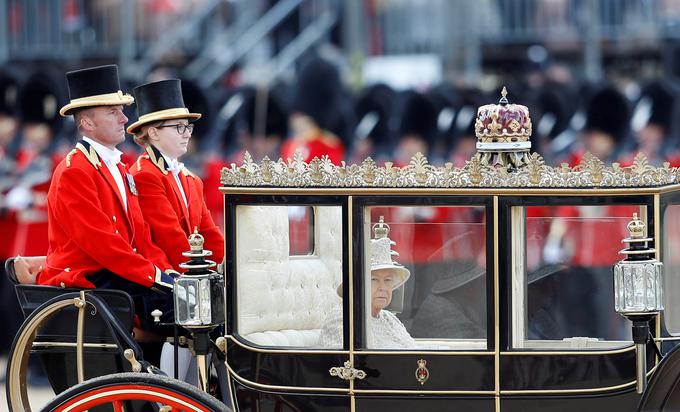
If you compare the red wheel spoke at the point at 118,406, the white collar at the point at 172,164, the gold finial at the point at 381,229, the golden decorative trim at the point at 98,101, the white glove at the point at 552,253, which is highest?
the golden decorative trim at the point at 98,101

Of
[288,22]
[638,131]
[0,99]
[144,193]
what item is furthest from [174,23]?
[144,193]

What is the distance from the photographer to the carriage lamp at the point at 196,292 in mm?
6488

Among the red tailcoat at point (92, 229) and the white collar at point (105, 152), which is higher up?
the white collar at point (105, 152)

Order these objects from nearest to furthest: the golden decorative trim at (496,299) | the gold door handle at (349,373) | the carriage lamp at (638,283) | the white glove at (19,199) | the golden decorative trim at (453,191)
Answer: the carriage lamp at (638,283) → the golden decorative trim at (453,191) → the golden decorative trim at (496,299) → the gold door handle at (349,373) → the white glove at (19,199)

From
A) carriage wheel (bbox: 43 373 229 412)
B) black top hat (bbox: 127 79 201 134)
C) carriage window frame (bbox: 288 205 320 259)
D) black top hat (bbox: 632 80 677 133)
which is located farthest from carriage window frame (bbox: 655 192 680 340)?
black top hat (bbox: 632 80 677 133)

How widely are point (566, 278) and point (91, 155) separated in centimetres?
178

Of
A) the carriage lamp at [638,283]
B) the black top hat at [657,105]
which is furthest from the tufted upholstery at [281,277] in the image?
the black top hat at [657,105]

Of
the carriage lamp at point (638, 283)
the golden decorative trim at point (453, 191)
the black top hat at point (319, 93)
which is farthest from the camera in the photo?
the black top hat at point (319, 93)

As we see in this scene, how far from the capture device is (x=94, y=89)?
282 inches

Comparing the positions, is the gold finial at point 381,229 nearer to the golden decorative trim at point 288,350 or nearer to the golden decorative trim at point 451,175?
the golden decorative trim at point 451,175

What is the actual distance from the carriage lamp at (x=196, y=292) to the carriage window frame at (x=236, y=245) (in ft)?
0.19

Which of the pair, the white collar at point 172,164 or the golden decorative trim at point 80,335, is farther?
the white collar at point 172,164

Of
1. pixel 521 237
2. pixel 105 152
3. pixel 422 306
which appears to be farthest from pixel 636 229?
pixel 105 152

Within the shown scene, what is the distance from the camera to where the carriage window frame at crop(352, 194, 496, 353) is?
6.37 m
